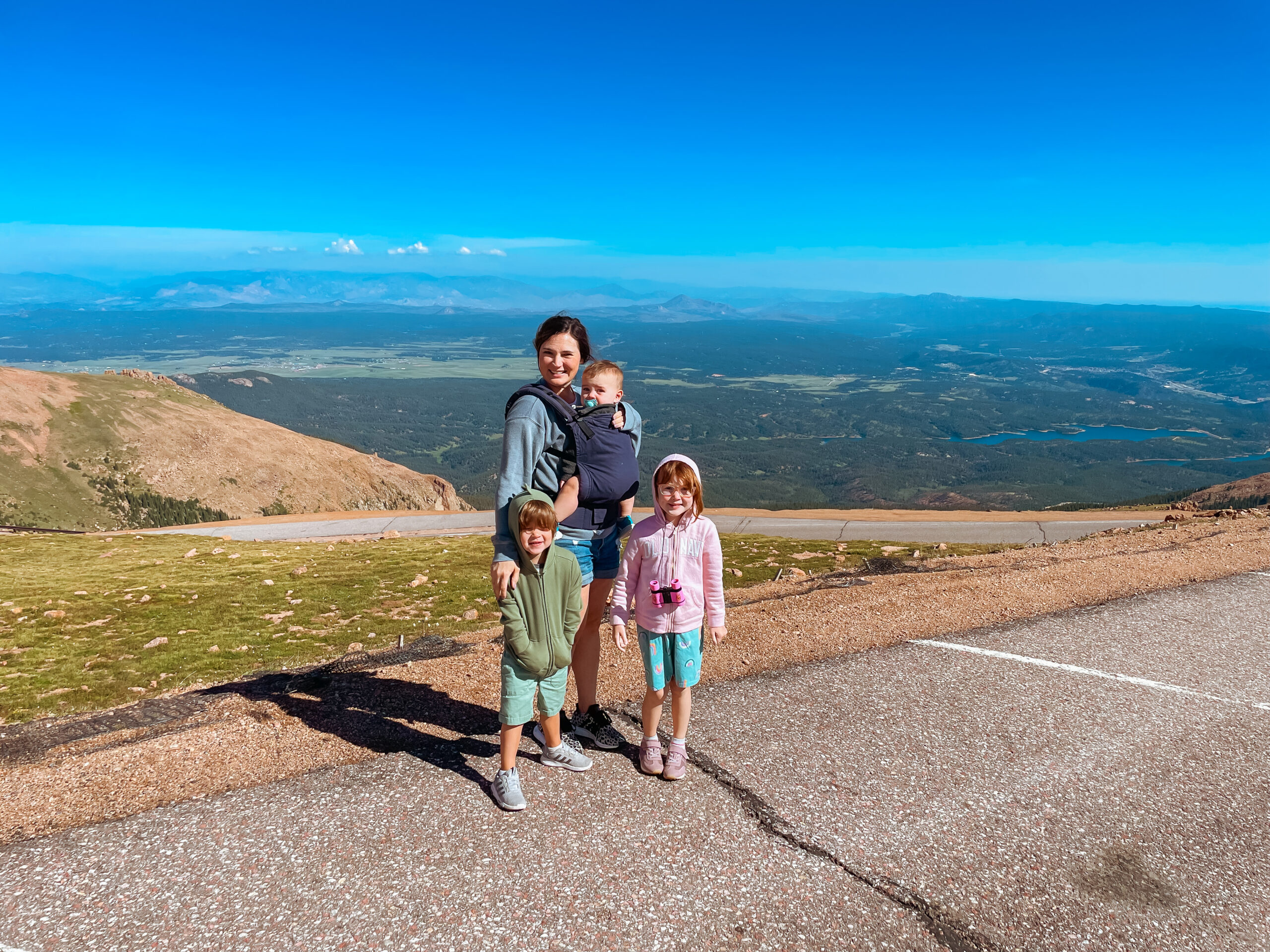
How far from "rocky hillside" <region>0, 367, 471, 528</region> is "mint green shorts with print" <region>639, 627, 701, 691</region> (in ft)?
161

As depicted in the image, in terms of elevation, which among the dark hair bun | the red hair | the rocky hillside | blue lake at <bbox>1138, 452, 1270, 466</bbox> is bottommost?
blue lake at <bbox>1138, 452, 1270, 466</bbox>

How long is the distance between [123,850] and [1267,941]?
5.66 meters

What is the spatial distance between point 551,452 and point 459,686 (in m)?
2.83

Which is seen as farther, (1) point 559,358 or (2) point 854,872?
(1) point 559,358

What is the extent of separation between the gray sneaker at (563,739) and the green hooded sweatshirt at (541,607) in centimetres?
88

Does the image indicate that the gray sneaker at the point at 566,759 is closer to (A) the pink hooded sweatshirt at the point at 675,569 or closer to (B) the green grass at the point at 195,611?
(A) the pink hooded sweatshirt at the point at 675,569

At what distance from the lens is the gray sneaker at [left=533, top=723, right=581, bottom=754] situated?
483 centimetres

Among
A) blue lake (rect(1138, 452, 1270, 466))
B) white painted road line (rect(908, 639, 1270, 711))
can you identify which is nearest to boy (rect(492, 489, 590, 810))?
white painted road line (rect(908, 639, 1270, 711))

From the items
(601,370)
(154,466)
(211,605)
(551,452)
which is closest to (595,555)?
(551,452)

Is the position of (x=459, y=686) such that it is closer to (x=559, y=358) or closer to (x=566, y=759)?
(x=566, y=759)

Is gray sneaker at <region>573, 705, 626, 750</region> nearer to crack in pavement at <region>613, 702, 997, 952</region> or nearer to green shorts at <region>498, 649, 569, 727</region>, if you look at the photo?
crack in pavement at <region>613, 702, 997, 952</region>

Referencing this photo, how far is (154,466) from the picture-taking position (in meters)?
58.4

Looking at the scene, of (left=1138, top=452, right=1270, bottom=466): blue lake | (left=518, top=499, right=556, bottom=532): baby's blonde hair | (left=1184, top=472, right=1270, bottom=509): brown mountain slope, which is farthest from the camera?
(left=1138, top=452, right=1270, bottom=466): blue lake

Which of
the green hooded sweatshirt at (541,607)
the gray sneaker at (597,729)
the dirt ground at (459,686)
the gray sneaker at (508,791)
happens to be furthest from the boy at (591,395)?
the dirt ground at (459,686)
